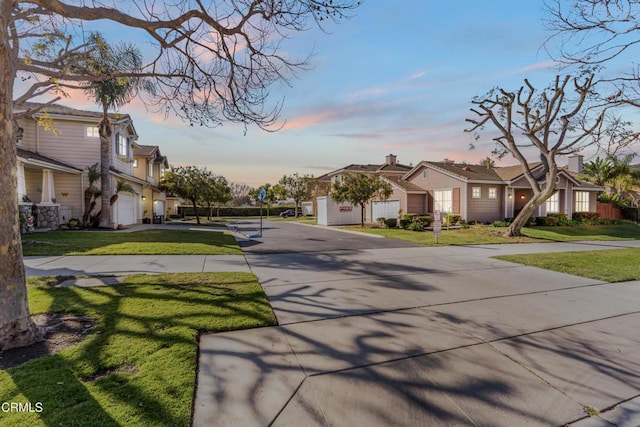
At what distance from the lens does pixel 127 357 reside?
3.24m

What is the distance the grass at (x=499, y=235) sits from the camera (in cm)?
1560

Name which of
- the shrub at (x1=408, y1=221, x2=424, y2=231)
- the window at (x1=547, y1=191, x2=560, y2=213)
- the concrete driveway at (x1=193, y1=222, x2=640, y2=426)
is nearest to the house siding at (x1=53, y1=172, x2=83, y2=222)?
the concrete driveway at (x1=193, y1=222, x2=640, y2=426)

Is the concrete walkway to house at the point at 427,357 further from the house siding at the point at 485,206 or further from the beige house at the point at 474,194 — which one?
the beige house at the point at 474,194

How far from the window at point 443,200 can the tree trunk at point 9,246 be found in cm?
2488

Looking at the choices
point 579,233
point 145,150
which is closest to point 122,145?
point 145,150

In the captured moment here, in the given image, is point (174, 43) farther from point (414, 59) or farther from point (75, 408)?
point (75, 408)

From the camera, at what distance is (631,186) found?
32250 mm

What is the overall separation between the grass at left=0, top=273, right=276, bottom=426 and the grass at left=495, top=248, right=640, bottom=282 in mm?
8062

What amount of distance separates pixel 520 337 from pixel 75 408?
4.73 m

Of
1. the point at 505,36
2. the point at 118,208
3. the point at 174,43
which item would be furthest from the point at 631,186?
the point at 118,208

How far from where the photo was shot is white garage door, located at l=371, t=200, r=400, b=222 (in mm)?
27344

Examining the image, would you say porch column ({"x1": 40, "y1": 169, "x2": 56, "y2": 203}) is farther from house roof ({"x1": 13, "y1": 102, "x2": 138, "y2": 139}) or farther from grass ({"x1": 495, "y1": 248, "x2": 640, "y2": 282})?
grass ({"x1": 495, "y1": 248, "x2": 640, "y2": 282})

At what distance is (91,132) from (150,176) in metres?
9.68

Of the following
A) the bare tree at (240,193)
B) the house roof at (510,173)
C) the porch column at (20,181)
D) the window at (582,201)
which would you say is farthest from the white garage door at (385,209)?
the bare tree at (240,193)
